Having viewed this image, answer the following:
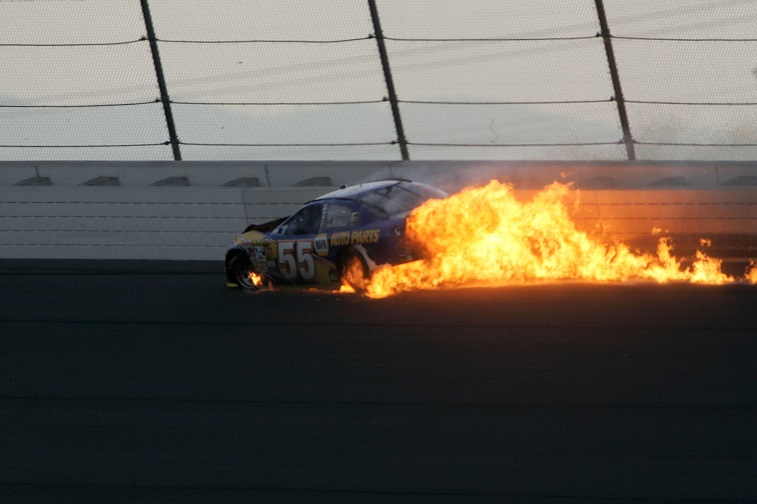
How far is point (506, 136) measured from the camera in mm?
15672

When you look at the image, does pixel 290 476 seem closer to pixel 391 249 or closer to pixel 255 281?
pixel 391 249

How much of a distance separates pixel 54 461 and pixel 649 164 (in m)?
9.57

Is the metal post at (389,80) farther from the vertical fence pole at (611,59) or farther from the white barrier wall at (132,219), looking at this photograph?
the vertical fence pole at (611,59)

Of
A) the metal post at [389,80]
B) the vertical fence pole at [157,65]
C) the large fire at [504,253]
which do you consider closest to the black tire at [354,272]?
the large fire at [504,253]

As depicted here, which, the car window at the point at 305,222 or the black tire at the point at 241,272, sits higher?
the car window at the point at 305,222

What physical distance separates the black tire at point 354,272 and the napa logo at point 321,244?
27 centimetres

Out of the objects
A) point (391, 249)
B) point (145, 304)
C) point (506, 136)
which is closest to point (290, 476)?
point (391, 249)

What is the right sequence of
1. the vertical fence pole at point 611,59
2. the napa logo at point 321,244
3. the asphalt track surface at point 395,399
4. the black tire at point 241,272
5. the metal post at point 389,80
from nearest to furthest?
the asphalt track surface at point 395,399 < the napa logo at point 321,244 < the black tire at point 241,272 < the vertical fence pole at point 611,59 < the metal post at point 389,80

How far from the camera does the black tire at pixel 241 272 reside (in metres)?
15.2

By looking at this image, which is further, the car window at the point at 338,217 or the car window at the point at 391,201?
the car window at the point at 338,217

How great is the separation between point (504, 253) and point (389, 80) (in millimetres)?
4228

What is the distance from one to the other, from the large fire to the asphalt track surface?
0.38 meters

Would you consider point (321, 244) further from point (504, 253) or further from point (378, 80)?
point (378, 80)

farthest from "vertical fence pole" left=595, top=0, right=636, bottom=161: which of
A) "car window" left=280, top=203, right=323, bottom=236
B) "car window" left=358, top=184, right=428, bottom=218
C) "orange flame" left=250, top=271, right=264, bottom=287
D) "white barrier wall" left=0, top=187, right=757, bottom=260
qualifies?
"orange flame" left=250, top=271, right=264, bottom=287
